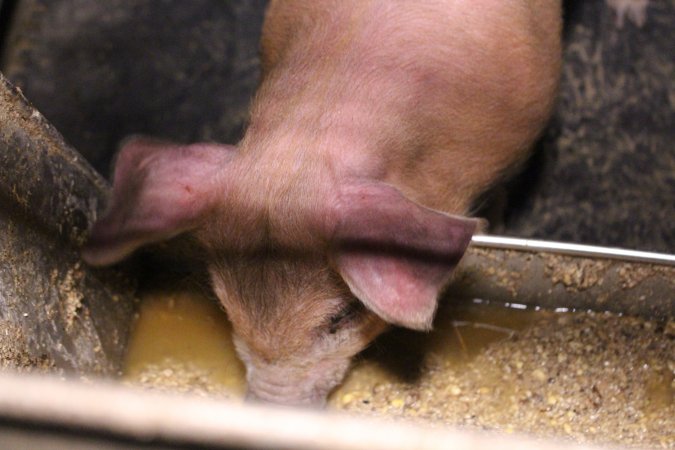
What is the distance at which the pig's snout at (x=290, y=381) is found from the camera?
2.65m

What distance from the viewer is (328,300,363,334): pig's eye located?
8.29 feet

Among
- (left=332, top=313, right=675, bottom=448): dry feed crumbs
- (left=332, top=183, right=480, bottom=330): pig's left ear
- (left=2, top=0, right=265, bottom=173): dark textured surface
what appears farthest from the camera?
(left=2, top=0, right=265, bottom=173): dark textured surface

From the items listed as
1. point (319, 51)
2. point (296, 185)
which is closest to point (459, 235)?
point (296, 185)

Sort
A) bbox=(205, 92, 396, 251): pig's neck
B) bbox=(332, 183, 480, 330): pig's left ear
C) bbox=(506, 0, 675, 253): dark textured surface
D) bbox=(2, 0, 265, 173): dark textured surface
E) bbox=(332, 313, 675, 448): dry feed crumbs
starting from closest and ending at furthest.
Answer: bbox=(332, 183, 480, 330): pig's left ear
bbox=(205, 92, 396, 251): pig's neck
bbox=(332, 313, 675, 448): dry feed crumbs
bbox=(506, 0, 675, 253): dark textured surface
bbox=(2, 0, 265, 173): dark textured surface

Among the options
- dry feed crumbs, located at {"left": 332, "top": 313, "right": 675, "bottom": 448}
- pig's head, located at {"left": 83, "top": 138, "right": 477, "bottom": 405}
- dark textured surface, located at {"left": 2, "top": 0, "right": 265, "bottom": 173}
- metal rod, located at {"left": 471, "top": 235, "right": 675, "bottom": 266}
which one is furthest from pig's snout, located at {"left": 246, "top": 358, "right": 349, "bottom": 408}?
dark textured surface, located at {"left": 2, "top": 0, "right": 265, "bottom": 173}

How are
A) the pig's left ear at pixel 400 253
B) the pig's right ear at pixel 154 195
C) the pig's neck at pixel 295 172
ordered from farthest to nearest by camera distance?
the pig's right ear at pixel 154 195, the pig's neck at pixel 295 172, the pig's left ear at pixel 400 253

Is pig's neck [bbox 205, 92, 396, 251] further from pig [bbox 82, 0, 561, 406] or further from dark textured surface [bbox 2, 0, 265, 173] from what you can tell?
dark textured surface [bbox 2, 0, 265, 173]

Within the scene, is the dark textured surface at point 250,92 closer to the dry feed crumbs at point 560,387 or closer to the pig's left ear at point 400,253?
the dry feed crumbs at point 560,387

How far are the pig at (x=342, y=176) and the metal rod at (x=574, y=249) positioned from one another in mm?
188

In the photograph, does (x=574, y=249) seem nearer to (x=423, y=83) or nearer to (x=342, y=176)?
(x=423, y=83)

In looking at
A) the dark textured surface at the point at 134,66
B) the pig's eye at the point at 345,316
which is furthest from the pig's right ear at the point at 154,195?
the dark textured surface at the point at 134,66

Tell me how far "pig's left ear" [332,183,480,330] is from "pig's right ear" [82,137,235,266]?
0.50 m

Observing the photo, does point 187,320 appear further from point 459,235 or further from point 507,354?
point 459,235

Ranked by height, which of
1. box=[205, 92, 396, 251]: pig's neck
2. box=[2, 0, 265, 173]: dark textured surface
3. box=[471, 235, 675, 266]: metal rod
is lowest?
box=[2, 0, 265, 173]: dark textured surface
